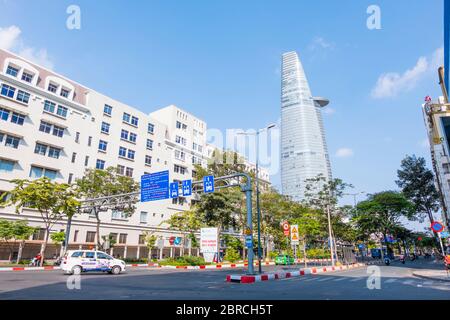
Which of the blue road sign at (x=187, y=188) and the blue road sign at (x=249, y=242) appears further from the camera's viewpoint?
the blue road sign at (x=187, y=188)

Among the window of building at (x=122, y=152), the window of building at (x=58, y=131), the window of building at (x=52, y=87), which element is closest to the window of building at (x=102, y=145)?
the window of building at (x=122, y=152)

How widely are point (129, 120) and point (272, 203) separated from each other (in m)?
25.5

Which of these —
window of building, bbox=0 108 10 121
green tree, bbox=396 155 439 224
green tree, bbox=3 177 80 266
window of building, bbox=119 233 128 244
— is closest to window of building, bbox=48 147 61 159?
window of building, bbox=0 108 10 121

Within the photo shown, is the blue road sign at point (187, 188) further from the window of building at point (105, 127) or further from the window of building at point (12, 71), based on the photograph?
the window of building at point (12, 71)

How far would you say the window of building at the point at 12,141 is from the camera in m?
30.8

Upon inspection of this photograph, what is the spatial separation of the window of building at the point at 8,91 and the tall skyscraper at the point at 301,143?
137m

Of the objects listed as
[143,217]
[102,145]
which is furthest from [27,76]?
[143,217]

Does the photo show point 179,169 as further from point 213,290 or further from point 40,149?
point 213,290

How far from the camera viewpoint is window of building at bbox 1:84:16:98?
30.9 metres

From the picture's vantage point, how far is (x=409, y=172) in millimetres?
48562

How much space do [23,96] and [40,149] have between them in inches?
236

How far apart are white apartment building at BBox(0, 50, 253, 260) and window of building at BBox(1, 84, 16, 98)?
0.29 feet

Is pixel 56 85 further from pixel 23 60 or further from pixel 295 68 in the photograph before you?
pixel 295 68
